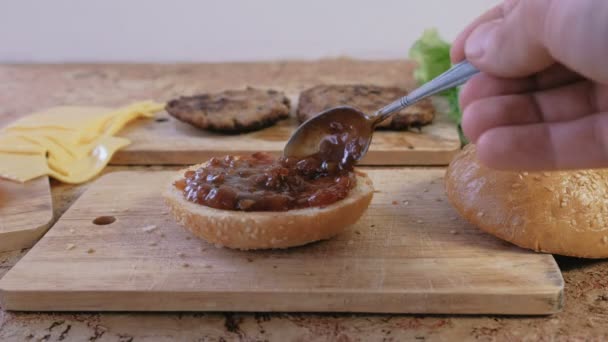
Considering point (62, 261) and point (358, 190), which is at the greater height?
point (358, 190)

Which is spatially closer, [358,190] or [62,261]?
[62,261]

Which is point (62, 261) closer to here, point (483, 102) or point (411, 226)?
point (411, 226)

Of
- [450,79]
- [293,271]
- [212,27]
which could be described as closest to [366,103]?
[450,79]

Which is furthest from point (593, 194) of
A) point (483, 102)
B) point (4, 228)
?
point (4, 228)

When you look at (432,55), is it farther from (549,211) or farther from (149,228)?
(149,228)

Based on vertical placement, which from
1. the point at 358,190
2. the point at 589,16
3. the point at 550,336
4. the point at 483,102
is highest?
the point at 589,16

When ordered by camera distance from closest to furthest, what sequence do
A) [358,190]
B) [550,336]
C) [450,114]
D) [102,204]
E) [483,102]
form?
[550,336], [483,102], [358,190], [102,204], [450,114]

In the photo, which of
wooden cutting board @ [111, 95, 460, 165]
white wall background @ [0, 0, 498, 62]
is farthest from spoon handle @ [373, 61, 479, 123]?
white wall background @ [0, 0, 498, 62]

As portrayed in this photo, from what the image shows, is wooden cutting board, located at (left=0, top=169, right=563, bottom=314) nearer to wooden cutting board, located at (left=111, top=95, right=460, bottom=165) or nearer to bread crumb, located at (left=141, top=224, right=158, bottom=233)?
bread crumb, located at (left=141, top=224, right=158, bottom=233)
